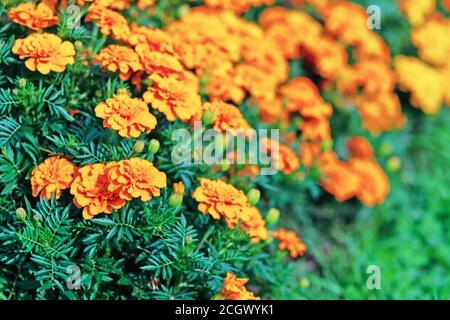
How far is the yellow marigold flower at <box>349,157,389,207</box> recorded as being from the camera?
11.9 feet

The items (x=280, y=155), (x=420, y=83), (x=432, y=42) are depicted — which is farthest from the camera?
(x=432, y=42)

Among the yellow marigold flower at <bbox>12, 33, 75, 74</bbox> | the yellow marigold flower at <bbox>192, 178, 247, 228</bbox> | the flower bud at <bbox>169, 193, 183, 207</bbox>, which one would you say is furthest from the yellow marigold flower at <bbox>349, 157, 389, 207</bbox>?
the yellow marigold flower at <bbox>12, 33, 75, 74</bbox>

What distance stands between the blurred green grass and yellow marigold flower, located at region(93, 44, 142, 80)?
3.58 feet

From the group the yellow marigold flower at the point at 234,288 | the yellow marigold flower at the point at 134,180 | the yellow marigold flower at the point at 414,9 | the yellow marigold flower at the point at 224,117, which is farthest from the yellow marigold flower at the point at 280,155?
the yellow marigold flower at the point at 414,9

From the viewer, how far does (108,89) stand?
2.52 m

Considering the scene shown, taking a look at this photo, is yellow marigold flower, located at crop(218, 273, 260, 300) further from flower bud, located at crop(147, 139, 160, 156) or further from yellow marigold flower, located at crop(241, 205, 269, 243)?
flower bud, located at crop(147, 139, 160, 156)

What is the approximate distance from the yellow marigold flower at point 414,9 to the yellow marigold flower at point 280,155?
192 cm

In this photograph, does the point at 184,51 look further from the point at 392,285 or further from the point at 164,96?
the point at 392,285

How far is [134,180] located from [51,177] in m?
0.32

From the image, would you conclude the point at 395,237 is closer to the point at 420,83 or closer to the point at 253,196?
the point at 420,83

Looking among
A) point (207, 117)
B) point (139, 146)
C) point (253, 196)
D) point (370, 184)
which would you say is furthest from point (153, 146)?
point (370, 184)

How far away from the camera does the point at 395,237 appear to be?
3.73m

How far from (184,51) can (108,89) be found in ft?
1.44

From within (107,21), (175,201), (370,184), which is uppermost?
(107,21)
